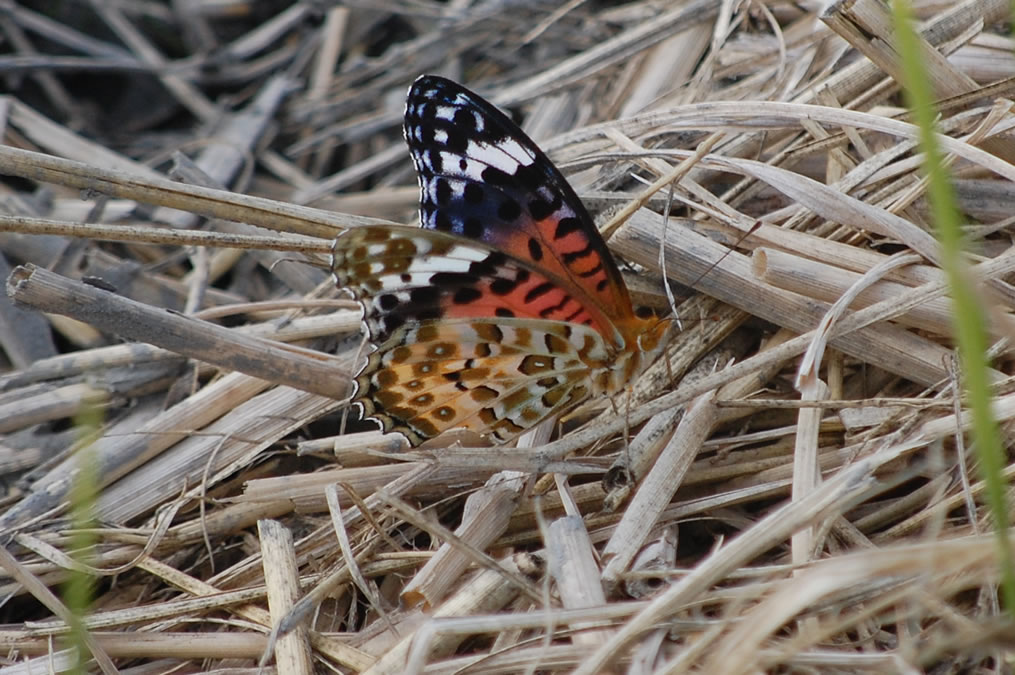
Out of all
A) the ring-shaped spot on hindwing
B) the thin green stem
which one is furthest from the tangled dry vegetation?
the thin green stem

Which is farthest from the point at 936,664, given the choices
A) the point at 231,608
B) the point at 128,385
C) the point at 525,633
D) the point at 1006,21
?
the point at 128,385

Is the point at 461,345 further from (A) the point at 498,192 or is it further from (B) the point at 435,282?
(A) the point at 498,192

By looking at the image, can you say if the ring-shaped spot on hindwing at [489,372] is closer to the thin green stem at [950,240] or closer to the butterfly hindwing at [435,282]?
the butterfly hindwing at [435,282]

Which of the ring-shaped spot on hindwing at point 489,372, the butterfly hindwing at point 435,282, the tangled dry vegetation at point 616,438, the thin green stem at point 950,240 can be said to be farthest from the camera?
the ring-shaped spot on hindwing at point 489,372

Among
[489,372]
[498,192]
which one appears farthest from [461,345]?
[498,192]

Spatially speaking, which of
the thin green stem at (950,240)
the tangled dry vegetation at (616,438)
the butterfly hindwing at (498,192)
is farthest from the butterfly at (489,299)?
the thin green stem at (950,240)

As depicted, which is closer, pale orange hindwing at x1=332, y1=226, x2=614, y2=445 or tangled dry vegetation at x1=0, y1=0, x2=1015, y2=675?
tangled dry vegetation at x1=0, y1=0, x2=1015, y2=675

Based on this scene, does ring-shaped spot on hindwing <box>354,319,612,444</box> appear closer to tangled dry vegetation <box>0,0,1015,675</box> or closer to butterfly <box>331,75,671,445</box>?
butterfly <box>331,75,671,445</box>
